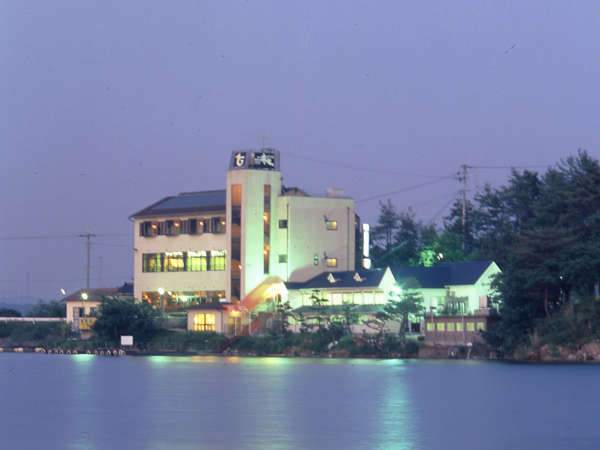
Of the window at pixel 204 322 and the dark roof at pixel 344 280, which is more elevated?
the dark roof at pixel 344 280

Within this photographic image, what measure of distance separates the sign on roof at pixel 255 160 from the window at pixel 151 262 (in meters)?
12.4

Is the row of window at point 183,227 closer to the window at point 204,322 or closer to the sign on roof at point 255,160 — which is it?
the sign on roof at point 255,160

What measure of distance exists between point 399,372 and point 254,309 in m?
33.5

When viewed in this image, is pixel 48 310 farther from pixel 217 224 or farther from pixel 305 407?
pixel 305 407

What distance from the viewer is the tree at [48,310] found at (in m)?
110

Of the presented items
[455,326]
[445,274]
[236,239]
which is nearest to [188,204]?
[236,239]

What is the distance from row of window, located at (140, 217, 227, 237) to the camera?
92.6 metres

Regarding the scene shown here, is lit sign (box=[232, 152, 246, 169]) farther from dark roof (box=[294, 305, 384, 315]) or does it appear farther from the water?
the water

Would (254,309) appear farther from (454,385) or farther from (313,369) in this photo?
(454,385)

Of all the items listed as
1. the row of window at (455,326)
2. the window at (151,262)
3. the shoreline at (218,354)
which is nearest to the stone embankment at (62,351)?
the shoreline at (218,354)

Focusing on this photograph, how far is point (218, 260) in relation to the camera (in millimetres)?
92375

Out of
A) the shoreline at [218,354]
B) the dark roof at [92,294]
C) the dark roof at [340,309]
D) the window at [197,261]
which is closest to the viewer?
the shoreline at [218,354]

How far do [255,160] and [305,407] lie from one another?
2153 inches

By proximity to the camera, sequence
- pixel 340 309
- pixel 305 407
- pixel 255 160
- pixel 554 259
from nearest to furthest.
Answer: pixel 305 407, pixel 554 259, pixel 340 309, pixel 255 160
